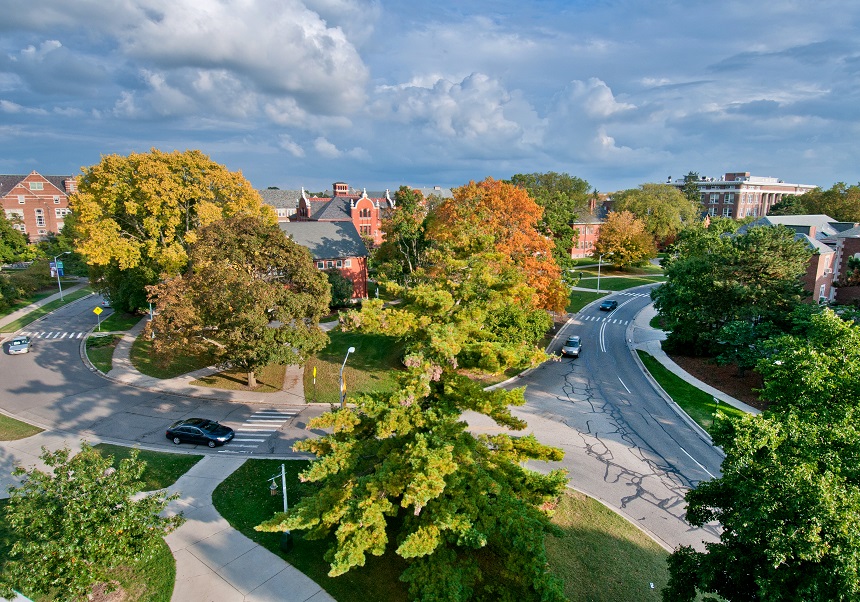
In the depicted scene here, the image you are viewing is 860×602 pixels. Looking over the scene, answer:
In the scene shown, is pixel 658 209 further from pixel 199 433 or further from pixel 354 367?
pixel 199 433

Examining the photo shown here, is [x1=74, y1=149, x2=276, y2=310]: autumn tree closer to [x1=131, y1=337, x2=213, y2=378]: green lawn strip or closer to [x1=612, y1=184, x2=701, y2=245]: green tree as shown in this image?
[x1=131, y1=337, x2=213, y2=378]: green lawn strip

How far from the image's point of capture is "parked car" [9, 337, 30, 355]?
123 feet

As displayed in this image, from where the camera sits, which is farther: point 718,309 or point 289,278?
point 718,309

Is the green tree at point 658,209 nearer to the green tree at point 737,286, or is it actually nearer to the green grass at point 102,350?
the green tree at point 737,286

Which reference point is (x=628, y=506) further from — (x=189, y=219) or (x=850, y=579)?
(x=189, y=219)

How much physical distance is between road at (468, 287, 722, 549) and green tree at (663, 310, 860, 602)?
6.28 metres

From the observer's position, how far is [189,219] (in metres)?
40.1

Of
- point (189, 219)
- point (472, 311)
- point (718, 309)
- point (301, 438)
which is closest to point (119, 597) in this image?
point (301, 438)

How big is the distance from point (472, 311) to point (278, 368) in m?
24.5

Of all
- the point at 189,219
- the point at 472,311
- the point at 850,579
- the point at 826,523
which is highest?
the point at 189,219

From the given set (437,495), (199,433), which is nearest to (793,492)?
(437,495)

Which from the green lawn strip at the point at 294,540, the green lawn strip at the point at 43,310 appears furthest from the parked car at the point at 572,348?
the green lawn strip at the point at 43,310

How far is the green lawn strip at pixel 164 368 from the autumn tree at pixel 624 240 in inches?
2360

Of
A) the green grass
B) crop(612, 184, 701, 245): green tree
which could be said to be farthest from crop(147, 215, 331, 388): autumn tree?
crop(612, 184, 701, 245): green tree
